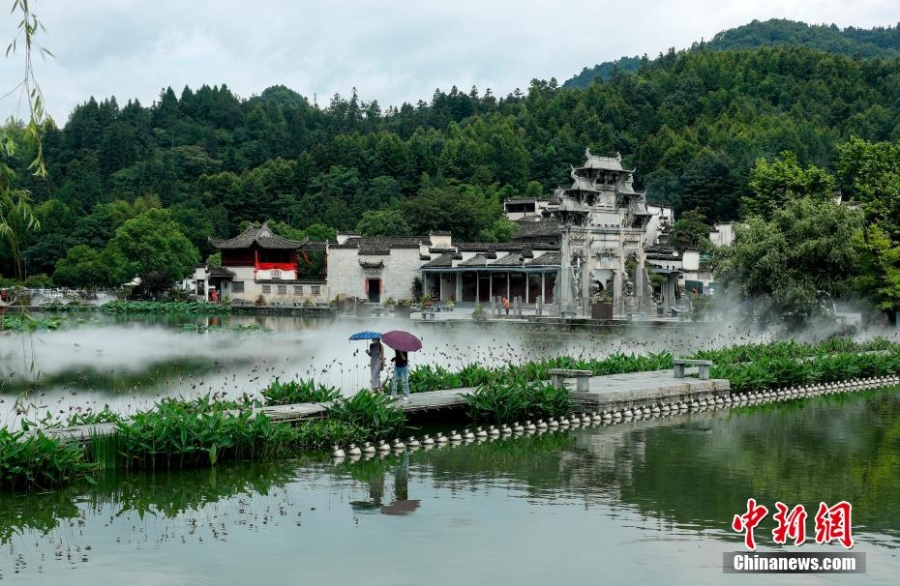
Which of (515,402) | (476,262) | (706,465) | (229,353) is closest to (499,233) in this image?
(476,262)

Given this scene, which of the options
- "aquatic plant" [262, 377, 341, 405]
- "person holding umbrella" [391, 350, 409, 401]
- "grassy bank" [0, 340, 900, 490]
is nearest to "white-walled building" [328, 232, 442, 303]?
"grassy bank" [0, 340, 900, 490]

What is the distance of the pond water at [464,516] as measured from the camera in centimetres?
933

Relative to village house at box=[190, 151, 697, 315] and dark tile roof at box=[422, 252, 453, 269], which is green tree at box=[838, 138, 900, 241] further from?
dark tile roof at box=[422, 252, 453, 269]

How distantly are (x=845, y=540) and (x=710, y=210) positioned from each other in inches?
3010

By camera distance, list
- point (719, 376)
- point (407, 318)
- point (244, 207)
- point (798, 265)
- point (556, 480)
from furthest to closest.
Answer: point (244, 207)
point (407, 318)
point (798, 265)
point (719, 376)
point (556, 480)

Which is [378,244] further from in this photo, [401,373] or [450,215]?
[401,373]

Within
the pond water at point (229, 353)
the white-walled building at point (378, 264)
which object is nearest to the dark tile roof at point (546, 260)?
the pond water at point (229, 353)

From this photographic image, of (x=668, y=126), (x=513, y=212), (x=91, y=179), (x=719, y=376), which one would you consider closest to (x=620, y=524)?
(x=719, y=376)

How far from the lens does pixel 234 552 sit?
9.87m

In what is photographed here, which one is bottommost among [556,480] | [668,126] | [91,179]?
[556,480]

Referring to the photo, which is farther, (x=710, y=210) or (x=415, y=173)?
(x=415, y=173)

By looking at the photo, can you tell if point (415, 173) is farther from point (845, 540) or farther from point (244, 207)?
point (845, 540)

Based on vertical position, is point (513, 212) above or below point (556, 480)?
above
